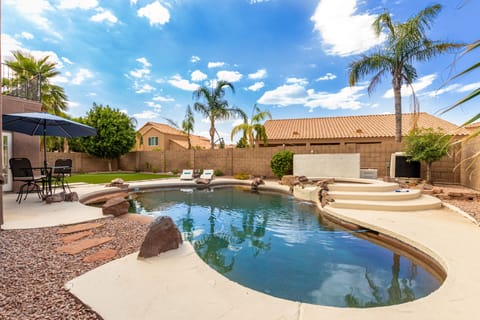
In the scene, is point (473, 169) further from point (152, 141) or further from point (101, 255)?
point (152, 141)

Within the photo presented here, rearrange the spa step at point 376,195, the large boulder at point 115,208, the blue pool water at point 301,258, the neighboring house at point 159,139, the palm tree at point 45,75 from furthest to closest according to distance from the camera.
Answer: the neighboring house at point 159,139, the palm tree at point 45,75, the spa step at point 376,195, the large boulder at point 115,208, the blue pool water at point 301,258

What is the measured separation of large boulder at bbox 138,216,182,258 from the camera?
321 centimetres

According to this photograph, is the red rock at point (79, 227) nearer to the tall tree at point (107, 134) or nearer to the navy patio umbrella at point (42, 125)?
the navy patio umbrella at point (42, 125)

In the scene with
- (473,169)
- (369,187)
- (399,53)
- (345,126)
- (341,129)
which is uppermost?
(399,53)

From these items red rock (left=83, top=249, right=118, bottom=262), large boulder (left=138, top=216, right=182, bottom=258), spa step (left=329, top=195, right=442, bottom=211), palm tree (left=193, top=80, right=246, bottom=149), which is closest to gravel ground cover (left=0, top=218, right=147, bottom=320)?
red rock (left=83, top=249, right=118, bottom=262)

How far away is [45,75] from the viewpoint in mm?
17453

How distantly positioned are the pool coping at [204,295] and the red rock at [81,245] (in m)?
0.91

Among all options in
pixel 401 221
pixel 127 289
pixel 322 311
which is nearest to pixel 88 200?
pixel 127 289

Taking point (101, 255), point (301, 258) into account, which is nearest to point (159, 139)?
point (101, 255)

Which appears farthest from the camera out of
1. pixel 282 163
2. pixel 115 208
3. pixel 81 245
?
pixel 282 163

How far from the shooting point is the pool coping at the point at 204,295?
210 centimetres

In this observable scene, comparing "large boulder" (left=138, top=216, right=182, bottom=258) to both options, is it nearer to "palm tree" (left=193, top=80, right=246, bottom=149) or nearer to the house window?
"palm tree" (left=193, top=80, right=246, bottom=149)

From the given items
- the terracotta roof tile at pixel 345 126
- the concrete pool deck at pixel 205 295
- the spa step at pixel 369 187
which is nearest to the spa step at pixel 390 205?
the spa step at pixel 369 187

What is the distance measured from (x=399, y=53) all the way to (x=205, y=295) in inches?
526
